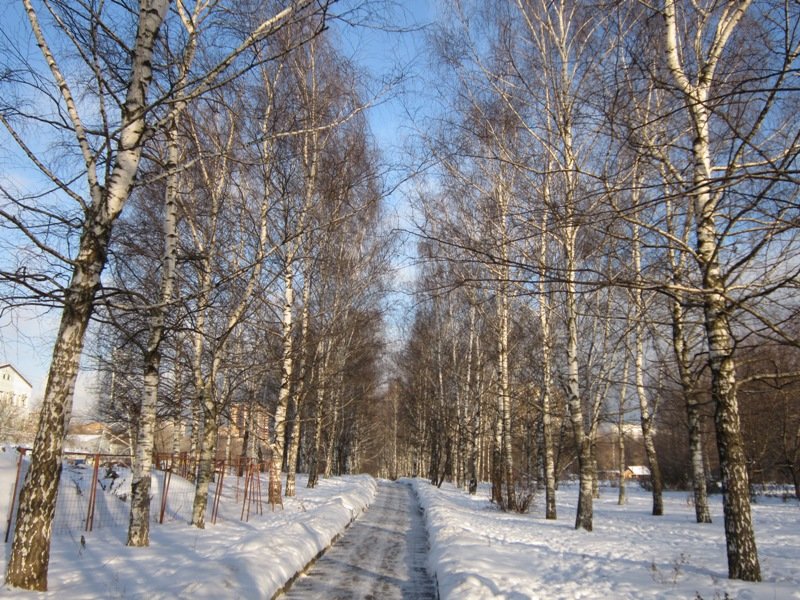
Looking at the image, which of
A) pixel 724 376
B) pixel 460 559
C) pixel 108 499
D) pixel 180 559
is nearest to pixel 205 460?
pixel 108 499

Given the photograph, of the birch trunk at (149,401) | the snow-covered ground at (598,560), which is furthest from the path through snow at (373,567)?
the birch trunk at (149,401)

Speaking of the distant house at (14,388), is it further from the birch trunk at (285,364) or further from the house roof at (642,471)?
the house roof at (642,471)

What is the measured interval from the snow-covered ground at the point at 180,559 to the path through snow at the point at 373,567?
0.29 meters

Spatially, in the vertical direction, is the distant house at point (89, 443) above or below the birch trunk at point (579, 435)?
below

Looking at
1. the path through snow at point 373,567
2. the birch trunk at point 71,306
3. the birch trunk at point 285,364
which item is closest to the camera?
the birch trunk at point 71,306

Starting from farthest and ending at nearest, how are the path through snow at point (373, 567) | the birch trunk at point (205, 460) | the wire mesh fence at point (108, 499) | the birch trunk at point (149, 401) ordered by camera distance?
the birch trunk at point (205, 460) < the wire mesh fence at point (108, 499) < the birch trunk at point (149, 401) < the path through snow at point (373, 567)

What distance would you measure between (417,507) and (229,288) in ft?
36.4

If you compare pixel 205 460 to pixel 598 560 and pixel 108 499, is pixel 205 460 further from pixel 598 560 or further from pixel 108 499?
pixel 598 560

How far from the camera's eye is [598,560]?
7.91 m

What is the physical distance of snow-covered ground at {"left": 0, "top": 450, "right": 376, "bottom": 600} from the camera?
550 centimetres

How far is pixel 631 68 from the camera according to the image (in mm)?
4809

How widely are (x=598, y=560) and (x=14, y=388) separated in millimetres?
83867

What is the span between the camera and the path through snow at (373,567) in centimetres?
677

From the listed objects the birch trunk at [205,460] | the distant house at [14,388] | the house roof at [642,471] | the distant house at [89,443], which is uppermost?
the distant house at [14,388]
